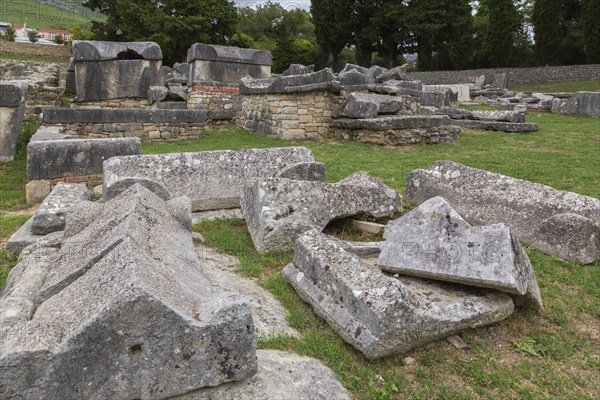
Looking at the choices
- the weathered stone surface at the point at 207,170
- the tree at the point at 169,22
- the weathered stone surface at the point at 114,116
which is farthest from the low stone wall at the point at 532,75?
the weathered stone surface at the point at 207,170

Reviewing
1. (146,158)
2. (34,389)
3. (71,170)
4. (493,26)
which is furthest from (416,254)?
(493,26)

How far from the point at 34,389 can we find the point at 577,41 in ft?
135

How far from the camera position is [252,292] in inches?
131

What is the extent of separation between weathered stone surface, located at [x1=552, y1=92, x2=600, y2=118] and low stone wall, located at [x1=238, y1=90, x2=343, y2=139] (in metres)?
9.66

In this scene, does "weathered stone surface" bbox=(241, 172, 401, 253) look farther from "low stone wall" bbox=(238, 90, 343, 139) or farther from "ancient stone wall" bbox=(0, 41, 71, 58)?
"ancient stone wall" bbox=(0, 41, 71, 58)

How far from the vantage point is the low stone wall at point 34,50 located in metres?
29.6

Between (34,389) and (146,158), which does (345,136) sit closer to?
(146,158)

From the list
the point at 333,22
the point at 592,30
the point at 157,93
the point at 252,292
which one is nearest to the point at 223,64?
the point at 157,93

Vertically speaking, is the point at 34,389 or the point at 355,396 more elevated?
the point at 34,389

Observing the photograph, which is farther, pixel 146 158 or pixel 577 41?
pixel 577 41

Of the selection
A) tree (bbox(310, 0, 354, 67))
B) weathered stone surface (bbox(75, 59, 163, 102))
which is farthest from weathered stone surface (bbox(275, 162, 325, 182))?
tree (bbox(310, 0, 354, 67))

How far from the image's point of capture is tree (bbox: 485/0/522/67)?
35.3 m

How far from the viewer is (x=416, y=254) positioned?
3242 millimetres

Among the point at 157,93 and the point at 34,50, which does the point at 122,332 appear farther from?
the point at 34,50
